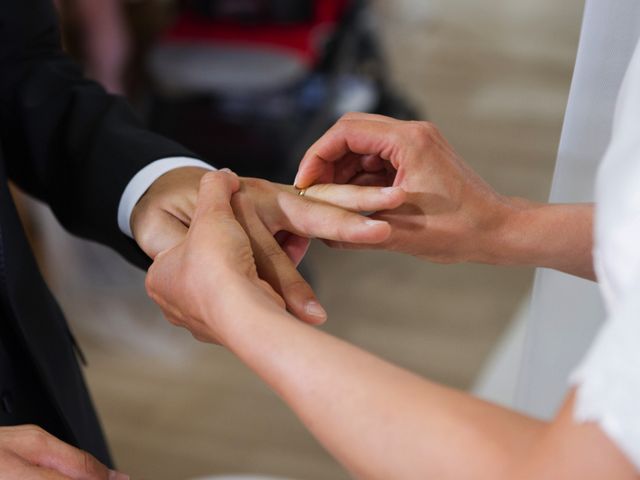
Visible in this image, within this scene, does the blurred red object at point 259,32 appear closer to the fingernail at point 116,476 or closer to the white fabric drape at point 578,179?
the white fabric drape at point 578,179

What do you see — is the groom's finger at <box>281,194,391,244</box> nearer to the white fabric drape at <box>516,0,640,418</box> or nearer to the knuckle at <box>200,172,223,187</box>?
the knuckle at <box>200,172,223,187</box>

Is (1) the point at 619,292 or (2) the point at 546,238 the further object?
(2) the point at 546,238

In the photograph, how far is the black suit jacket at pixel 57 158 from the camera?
1037 mm

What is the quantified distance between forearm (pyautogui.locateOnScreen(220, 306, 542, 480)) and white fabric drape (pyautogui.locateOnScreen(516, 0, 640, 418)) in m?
0.47

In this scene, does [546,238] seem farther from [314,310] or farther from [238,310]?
[238,310]

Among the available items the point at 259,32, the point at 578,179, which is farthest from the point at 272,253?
the point at 259,32

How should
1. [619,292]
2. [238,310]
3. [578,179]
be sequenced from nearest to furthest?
[619,292], [238,310], [578,179]

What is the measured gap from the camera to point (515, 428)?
604mm

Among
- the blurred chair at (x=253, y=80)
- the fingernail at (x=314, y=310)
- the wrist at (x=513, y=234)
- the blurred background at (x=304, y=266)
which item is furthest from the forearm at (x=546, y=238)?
the blurred chair at (x=253, y=80)

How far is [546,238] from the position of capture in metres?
0.92

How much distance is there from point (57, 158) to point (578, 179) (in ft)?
2.09

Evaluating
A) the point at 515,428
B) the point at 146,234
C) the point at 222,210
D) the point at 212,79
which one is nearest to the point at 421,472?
the point at 515,428

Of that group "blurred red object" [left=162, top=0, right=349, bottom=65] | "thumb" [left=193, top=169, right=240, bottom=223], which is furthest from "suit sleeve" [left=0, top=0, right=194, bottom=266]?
"blurred red object" [left=162, top=0, right=349, bottom=65]

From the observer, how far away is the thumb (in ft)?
2.75
